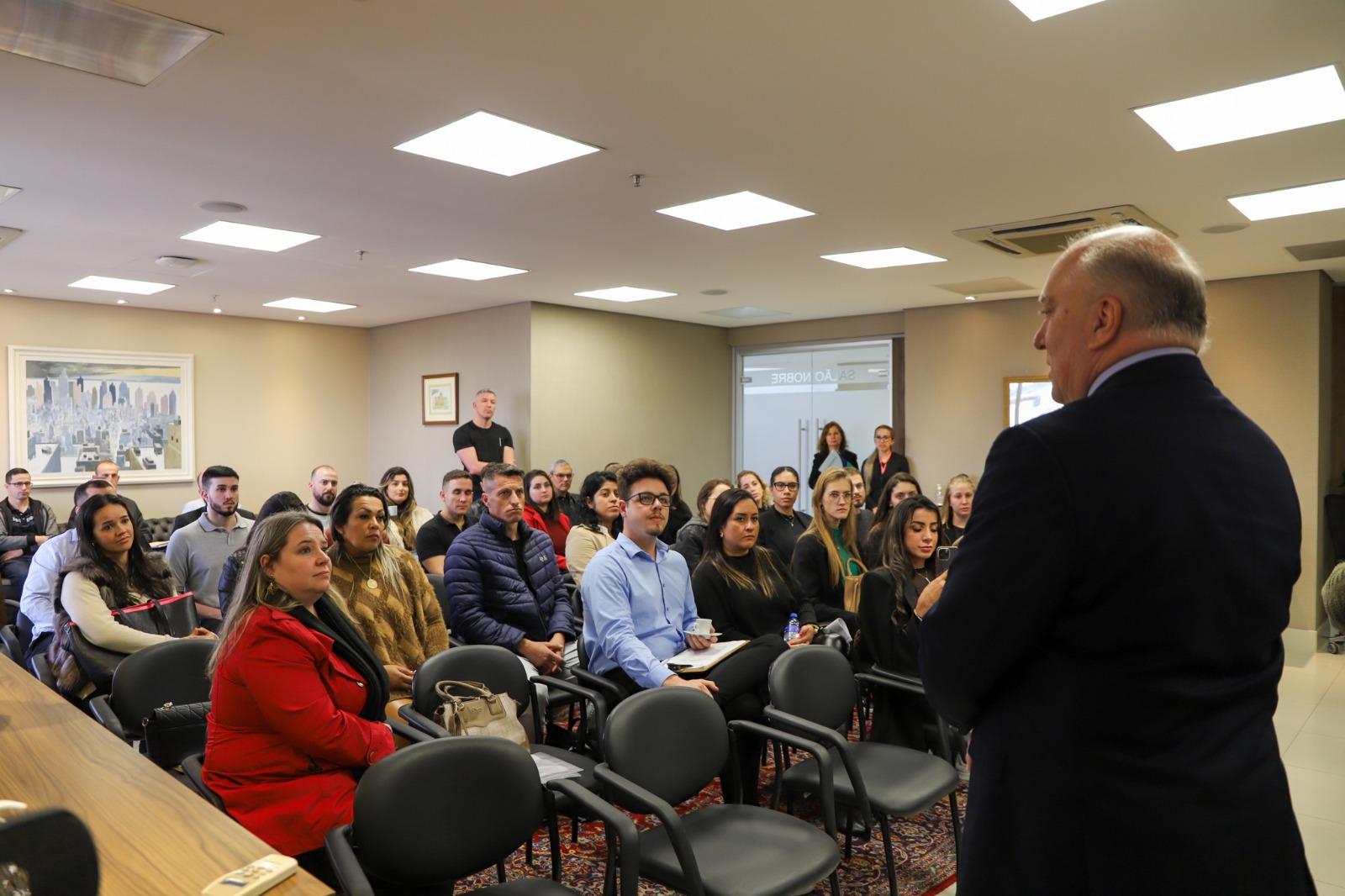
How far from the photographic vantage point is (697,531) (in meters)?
5.35

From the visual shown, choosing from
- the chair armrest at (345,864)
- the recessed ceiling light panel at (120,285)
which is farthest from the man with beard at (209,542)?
the recessed ceiling light panel at (120,285)

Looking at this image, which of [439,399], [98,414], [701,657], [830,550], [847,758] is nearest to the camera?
[847,758]

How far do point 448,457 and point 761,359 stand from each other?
403 centimetres

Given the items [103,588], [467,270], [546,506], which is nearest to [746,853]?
[103,588]

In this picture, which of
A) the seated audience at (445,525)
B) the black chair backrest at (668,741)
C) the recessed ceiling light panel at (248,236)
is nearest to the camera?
the black chair backrest at (668,741)

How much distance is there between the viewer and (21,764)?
7.04 feet

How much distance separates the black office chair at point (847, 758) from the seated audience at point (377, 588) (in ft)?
4.73

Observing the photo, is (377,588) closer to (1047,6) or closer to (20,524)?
(1047,6)

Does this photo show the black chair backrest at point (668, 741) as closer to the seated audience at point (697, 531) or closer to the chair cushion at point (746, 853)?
the chair cushion at point (746, 853)

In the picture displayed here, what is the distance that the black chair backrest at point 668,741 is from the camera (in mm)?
2404

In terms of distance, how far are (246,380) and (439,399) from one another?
7.21 feet

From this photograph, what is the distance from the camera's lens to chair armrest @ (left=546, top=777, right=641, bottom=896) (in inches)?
79.0

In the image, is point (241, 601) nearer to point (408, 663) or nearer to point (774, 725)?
point (408, 663)

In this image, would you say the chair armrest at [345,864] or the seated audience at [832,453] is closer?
the chair armrest at [345,864]
